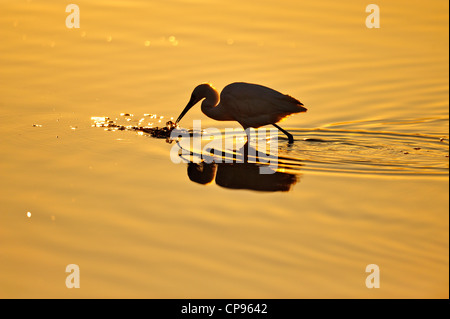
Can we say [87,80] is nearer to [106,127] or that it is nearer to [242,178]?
[106,127]

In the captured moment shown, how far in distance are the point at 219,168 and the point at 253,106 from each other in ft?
4.94

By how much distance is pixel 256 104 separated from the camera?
11.2 metres

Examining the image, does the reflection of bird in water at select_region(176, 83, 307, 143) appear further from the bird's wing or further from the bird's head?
the bird's head

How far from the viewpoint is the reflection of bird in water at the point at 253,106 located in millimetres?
11094

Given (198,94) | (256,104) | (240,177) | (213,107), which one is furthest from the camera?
(198,94)

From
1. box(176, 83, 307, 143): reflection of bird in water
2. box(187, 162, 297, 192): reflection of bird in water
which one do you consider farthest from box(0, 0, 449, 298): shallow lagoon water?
box(176, 83, 307, 143): reflection of bird in water

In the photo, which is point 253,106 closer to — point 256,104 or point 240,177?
point 256,104

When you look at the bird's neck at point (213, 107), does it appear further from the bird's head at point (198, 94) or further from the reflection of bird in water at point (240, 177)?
the reflection of bird in water at point (240, 177)

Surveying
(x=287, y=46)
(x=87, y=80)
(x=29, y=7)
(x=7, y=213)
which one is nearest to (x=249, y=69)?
(x=287, y=46)

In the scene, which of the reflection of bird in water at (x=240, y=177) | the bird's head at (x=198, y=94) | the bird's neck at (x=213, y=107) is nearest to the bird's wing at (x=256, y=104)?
the bird's neck at (x=213, y=107)

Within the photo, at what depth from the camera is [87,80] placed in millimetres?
12906

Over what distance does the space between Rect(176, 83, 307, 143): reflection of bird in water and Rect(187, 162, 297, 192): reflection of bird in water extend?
123 centimetres

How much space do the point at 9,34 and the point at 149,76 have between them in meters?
3.06

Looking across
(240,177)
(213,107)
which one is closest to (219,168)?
(240,177)
